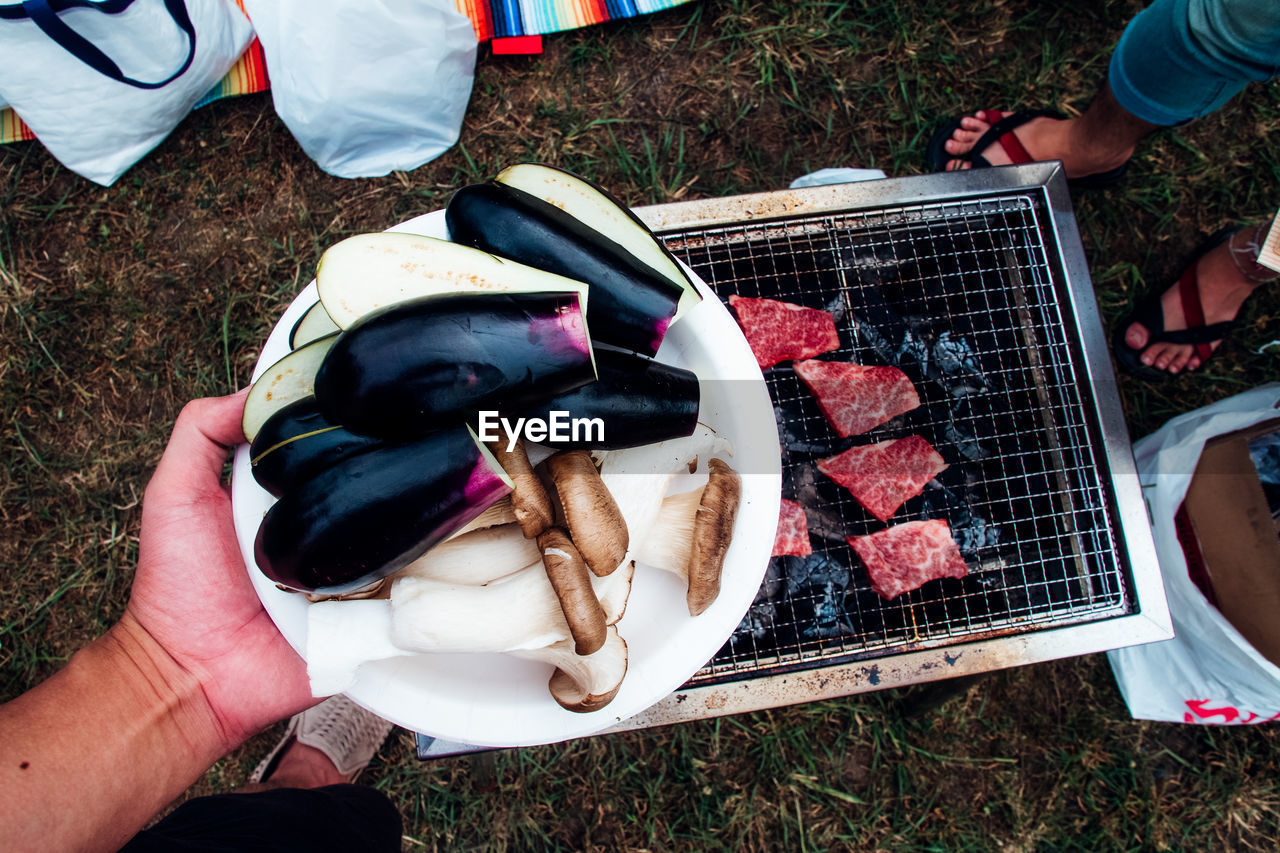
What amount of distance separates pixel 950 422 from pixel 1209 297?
5.02 ft

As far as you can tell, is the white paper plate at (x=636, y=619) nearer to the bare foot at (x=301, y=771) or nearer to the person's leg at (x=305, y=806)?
the person's leg at (x=305, y=806)

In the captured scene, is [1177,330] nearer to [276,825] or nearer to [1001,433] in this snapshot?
[1001,433]

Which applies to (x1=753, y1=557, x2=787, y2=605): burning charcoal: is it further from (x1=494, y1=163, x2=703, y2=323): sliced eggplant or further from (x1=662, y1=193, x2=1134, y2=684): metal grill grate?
(x1=494, y1=163, x2=703, y2=323): sliced eggplant

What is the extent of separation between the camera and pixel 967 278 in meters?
2.26

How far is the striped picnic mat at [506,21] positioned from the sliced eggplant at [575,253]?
206cm

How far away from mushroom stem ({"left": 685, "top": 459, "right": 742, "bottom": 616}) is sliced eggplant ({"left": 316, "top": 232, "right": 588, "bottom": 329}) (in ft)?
1.56

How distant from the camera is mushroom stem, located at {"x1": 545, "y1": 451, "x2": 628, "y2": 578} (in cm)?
117

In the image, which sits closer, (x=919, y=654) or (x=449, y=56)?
(x=919, y=654)

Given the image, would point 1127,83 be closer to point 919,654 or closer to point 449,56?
point 919,654

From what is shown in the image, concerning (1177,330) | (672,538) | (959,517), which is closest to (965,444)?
(959,517)

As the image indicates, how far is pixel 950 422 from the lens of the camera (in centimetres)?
218

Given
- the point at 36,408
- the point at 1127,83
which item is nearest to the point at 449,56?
the point at 36,408

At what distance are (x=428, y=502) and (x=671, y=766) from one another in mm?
2083

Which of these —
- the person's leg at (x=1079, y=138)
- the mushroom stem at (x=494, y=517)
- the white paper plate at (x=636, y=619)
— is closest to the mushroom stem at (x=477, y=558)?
the mushroom stem at (x=494, y=517)
